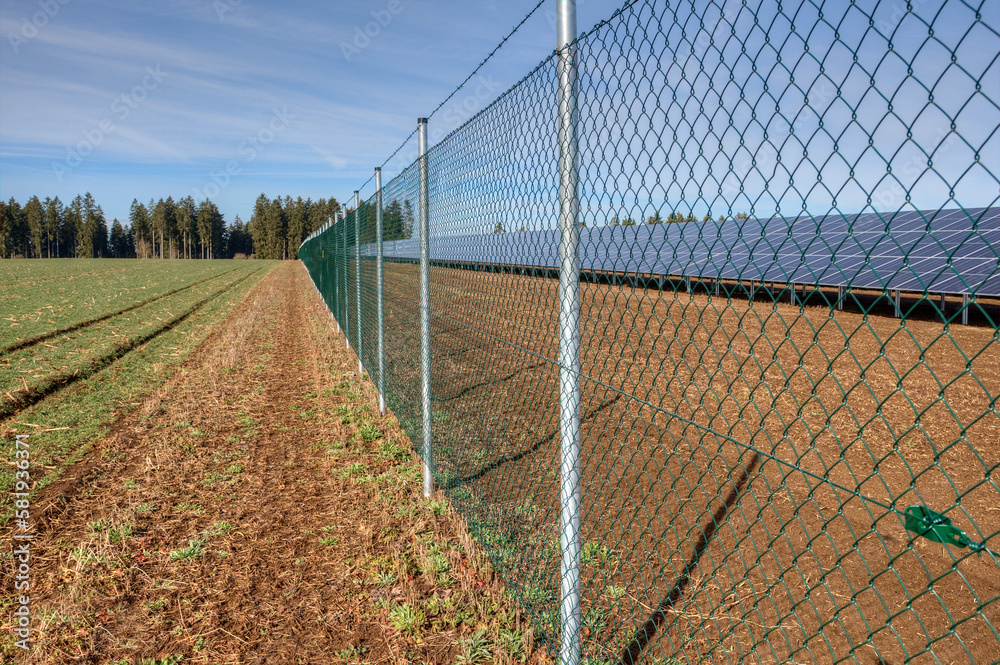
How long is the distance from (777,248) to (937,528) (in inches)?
76.1

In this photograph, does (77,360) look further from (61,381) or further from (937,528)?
(937,528)

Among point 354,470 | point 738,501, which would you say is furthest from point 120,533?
point 738,501

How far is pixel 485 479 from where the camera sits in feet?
15.6

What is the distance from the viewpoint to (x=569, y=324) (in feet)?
7.75

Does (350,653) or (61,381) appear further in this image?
(61,381)

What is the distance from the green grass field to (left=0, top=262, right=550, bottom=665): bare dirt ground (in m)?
0.41

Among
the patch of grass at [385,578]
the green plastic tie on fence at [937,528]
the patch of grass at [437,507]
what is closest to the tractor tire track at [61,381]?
the patch of grass at [437,507]

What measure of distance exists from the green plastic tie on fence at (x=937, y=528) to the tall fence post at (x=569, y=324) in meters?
1.25

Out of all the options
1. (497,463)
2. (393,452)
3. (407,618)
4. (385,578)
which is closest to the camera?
(407,618)

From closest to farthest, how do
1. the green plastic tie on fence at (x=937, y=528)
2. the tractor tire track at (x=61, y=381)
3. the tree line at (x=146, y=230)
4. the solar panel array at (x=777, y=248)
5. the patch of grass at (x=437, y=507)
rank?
the green plastic tie on fence at (x=937, y=528), the solar panel array at (x=777, y=248), the patch of grass at (x=437, y=507), the tractor tire track at (x=61, y=381), the tree line at (x=146, y=230)

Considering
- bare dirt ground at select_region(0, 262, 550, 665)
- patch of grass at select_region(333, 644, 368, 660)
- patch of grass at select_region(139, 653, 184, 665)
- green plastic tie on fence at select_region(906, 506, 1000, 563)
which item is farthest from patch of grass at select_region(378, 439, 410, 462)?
green plastic tie on fence at select_region(906, 506, 1000, 563)

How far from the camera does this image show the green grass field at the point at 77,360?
5.89 meters

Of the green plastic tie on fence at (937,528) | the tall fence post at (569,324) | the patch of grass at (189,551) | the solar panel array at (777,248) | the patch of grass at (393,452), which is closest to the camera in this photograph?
the green plastic tie on fence at (937,528)

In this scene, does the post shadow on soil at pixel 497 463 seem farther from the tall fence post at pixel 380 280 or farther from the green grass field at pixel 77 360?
the green grass field at pixel 77 360
